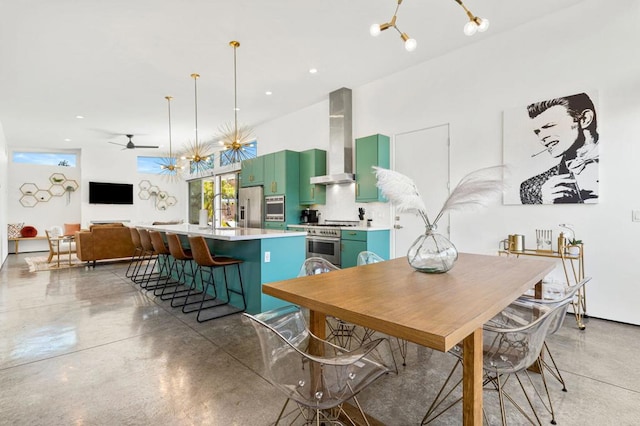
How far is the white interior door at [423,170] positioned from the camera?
4.45 meters

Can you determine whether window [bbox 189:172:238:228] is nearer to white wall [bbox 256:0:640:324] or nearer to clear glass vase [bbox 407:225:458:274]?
white wall [bbox 256:0:640:324]

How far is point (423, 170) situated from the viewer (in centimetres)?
468

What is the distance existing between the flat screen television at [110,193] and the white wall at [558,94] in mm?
9295

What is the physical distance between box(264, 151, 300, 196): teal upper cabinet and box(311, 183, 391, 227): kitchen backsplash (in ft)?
1.98

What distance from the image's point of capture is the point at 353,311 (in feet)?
3.92

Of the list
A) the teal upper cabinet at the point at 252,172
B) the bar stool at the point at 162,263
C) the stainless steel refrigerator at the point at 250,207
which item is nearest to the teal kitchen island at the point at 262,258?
the bar stool at the point at 162,263

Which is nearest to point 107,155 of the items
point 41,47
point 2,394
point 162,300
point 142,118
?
point 142,118

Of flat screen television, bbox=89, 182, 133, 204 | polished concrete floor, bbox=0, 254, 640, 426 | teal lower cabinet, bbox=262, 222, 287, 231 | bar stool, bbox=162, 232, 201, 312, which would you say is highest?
flat screen television, bbox=89, 182, 133, 204

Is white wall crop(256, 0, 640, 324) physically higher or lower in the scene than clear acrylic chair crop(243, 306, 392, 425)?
higher

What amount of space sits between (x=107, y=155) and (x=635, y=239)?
1230 centimetres

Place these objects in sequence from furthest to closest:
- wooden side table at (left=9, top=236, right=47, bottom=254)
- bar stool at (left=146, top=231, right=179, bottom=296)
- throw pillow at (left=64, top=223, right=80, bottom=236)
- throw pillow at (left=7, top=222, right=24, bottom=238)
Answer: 1. throw pillow at (left=64, top=223, right=80, bottom=236)
2. throw pillow at (left=7, top=222, right=24, bottom=238)
3. wooden side table at (left=9, top=236, right=47, bottom=254)
4. bar stool at (left=146, top=231, right=179, bottom=296)

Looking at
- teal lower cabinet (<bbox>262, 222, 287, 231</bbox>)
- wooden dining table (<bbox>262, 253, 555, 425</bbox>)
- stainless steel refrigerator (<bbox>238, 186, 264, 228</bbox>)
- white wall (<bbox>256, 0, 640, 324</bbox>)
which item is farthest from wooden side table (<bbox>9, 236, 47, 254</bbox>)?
wooden dining table (<bbox>262, 253, 555, 425</bbox>)

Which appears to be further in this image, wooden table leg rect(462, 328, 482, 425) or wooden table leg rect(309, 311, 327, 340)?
wooden table leg rect(309, 311, 327, 340)

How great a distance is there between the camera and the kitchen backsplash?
5141mm
